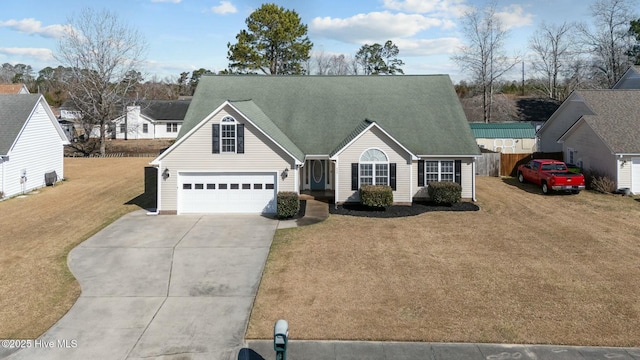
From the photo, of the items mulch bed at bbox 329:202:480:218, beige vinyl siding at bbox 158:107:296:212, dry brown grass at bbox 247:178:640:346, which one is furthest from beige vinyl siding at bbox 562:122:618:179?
beige vinyl siding at bbox 158:107:296:212

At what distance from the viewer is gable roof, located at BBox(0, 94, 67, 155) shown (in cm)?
2566

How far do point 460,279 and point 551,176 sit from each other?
50.5 feet

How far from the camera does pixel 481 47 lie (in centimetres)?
5269

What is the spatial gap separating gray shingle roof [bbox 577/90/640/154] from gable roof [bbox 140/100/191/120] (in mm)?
51094

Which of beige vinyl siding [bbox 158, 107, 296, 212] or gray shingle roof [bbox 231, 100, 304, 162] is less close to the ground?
gray shingle roof [bbox 231, 100, 304, 162]

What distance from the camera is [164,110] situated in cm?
6638

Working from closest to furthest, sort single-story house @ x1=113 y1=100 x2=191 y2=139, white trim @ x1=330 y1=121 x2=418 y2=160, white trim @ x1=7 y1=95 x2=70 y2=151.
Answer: white trim @ x1=330 y1=121 x2=418 y2=160 < white trim @ x1=7 y1=95 x2=70 y2=151 < single-story house @ x1=113 y1=100 x2=191 y2=139

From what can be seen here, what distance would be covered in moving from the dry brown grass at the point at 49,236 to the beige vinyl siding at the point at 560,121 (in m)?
28.0

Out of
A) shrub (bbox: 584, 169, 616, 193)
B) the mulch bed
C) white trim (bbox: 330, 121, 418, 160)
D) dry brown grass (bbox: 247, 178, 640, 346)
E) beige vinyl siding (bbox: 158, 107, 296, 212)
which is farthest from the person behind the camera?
shrub (bbox: 584, 169, 616, 193)

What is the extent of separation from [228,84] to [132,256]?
1445 centimetres

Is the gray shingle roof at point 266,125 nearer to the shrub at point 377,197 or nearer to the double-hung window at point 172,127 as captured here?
the shrub at point 377,197

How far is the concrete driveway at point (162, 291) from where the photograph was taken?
9.83 metres

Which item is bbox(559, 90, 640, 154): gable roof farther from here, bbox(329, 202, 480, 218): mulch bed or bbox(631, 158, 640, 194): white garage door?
bbox(329, 202, 480, 218): mulch bed

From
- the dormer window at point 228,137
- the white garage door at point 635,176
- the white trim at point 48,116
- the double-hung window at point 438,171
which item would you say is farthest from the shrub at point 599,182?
the white trim at point 48,116
